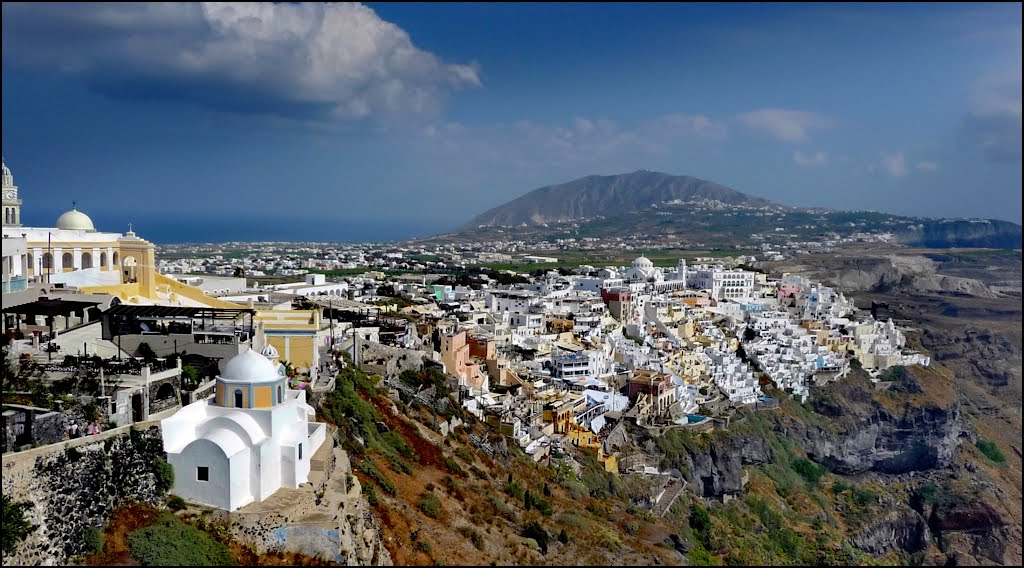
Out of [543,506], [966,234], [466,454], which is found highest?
[966,234]

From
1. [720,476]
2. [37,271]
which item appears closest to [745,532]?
[720,476]

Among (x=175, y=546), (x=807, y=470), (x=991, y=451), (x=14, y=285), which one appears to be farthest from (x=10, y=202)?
(x=991, y=451)

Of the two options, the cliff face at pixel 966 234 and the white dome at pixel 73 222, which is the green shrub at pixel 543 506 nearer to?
the white dome at pixel 73 222

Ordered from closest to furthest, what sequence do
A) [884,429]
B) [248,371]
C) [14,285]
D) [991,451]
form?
[248,371] → [14,285] → [884,429] → [991,451]

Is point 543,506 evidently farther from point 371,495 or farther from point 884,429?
point 884,429

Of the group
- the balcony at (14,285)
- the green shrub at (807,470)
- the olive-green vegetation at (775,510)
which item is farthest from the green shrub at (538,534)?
the green shrub at (807,470)

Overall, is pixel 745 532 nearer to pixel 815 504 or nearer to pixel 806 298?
pixel 815 504

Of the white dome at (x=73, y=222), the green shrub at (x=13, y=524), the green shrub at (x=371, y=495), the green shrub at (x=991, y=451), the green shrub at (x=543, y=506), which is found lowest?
the green shrub at (x=991, y=451)
